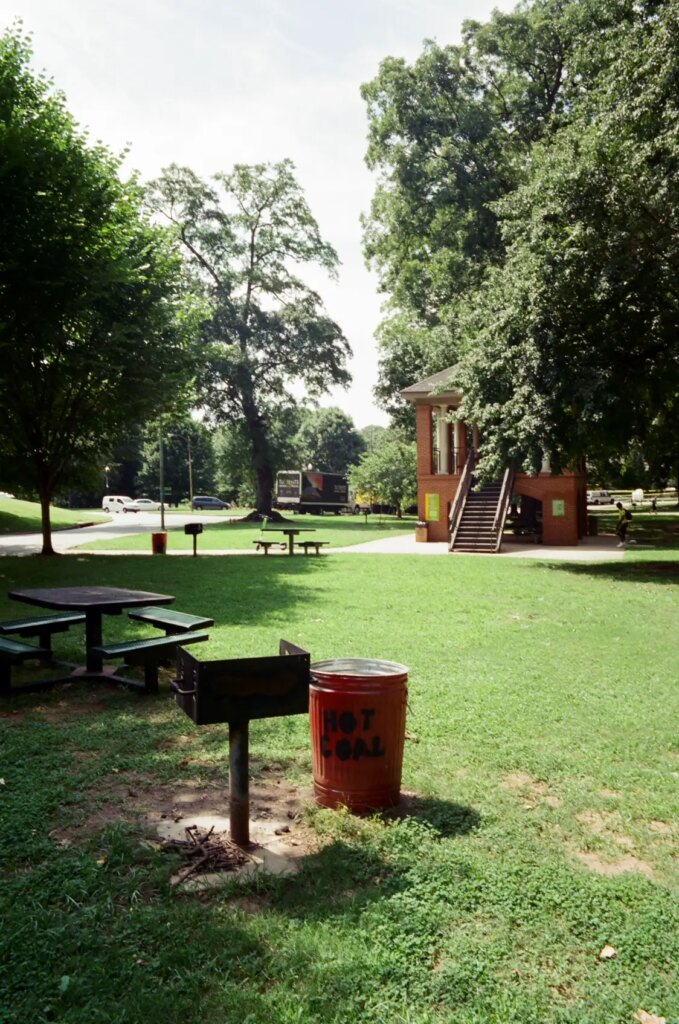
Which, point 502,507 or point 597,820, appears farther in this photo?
point 502,507

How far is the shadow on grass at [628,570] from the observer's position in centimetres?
1692

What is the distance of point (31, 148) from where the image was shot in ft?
50.3

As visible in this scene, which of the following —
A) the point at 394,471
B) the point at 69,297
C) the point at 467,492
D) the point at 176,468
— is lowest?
A: the point at 467,492

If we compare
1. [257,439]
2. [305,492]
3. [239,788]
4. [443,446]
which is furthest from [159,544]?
[305,492]

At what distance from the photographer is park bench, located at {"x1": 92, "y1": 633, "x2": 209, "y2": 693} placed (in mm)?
6996

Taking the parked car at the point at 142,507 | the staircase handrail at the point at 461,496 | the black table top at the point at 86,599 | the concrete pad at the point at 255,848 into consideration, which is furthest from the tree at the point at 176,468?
the concrete pad at the point at 255,848

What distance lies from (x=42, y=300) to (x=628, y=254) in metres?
12.7

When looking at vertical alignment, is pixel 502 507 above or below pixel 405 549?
above

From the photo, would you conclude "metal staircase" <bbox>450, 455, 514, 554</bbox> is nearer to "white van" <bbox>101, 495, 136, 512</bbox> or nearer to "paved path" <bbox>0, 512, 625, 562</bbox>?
"paved path" <bbox>0, 512, 625, 562</bbox>

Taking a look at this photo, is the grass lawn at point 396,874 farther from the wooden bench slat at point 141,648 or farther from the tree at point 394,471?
the tree at point 394,471

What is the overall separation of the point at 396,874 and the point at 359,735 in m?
0.88

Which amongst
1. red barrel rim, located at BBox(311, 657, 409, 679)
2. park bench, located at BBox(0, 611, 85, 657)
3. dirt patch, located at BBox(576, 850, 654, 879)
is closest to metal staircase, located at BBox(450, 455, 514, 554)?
park bench, located at BBox(0, 611, 85, 657)

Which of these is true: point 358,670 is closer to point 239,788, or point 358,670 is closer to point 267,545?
point 239,788

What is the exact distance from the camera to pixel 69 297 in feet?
54.8
